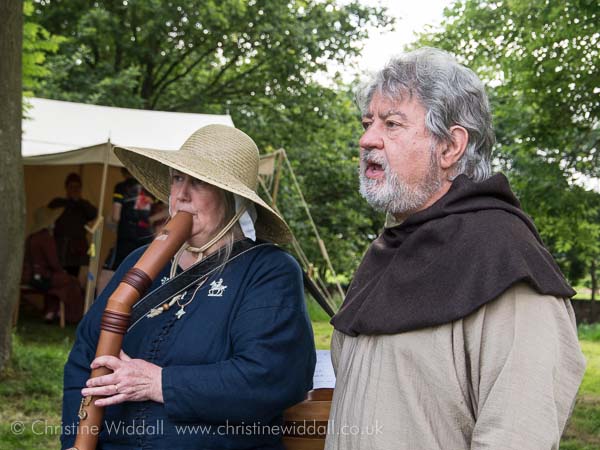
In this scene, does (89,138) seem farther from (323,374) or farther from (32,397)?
(323,374)

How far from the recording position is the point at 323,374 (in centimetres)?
257

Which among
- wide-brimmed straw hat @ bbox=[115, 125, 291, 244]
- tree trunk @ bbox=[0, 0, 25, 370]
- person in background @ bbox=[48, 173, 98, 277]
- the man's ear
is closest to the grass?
tree trunk @ bbox=[0, 0, 25, 370]

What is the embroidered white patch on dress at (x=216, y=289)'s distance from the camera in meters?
2.24

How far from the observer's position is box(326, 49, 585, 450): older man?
4.99ft

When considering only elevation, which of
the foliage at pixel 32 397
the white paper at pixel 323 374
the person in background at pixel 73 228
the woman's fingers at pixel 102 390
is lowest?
the foliage at pixel 32 397

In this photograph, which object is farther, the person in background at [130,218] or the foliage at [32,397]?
the person in background at [130,218]

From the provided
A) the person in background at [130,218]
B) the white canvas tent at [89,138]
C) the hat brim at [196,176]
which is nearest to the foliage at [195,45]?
the white canvas tent at [89,138]

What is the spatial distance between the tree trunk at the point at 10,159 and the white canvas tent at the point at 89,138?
2230 mm

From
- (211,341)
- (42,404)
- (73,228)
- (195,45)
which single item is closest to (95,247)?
(73,228)

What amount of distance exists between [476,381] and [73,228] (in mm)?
8563

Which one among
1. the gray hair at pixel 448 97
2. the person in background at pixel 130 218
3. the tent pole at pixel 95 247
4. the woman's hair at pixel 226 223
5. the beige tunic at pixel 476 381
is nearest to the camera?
the beige tunic at pixel 476 381

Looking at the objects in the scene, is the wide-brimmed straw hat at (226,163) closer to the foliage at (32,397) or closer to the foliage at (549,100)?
the foliage at (32,397)

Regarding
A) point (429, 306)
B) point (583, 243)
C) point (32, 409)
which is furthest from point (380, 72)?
point (583, 243)

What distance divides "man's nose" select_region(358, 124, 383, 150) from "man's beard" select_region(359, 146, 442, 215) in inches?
0.7
